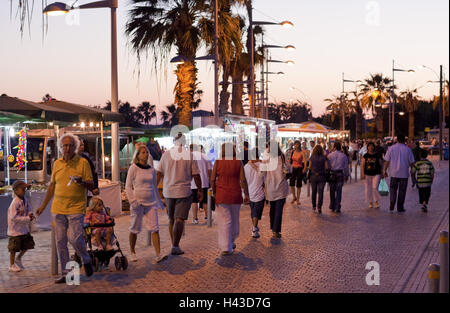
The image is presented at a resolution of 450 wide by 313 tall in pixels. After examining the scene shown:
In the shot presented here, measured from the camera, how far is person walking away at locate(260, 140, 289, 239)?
11328mm

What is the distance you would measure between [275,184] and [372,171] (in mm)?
5406

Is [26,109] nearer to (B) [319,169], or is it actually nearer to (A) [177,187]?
(A) [177,187]

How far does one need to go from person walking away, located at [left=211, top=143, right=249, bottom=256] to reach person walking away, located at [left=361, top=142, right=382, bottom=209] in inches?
272

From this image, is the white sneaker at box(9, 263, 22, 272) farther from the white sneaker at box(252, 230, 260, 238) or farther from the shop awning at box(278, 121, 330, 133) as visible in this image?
the shop awning at box(278, 121, 330, 133)

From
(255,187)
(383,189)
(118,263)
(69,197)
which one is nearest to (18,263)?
(118,263)

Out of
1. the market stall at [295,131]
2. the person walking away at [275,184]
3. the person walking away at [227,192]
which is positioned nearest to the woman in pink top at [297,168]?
the person walking away at [275,184]

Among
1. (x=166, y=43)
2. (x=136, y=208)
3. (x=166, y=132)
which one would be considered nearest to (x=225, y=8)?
(x=166, y=43)

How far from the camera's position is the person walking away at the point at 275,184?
37.2ft

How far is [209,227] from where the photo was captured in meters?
13.1

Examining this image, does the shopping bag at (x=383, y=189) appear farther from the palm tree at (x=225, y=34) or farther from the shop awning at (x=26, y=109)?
the palm tree at (x=225, y=34)

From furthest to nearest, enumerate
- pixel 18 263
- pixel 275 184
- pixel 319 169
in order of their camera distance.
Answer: pixel 319 169
pixel 275 184
pixel 18 263

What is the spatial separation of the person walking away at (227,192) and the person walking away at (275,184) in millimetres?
1477

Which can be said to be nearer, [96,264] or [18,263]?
[96,264]

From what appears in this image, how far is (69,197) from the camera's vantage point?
7684 millimetres
